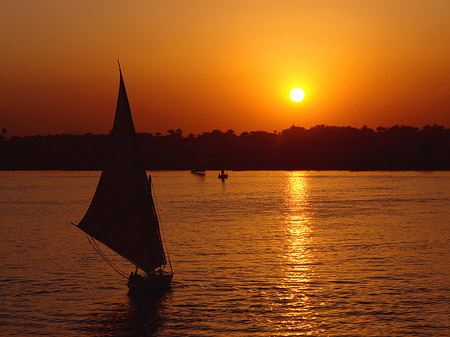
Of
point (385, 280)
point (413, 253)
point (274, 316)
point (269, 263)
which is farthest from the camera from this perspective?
point (413, 253)

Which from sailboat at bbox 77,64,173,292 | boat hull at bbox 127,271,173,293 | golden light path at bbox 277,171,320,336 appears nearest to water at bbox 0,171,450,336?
golden light path at bbox 277,171,320,336

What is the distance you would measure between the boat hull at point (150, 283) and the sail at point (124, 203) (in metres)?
0.91

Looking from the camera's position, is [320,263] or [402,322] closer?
[402,322]

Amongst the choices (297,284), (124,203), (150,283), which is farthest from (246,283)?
(124,203)

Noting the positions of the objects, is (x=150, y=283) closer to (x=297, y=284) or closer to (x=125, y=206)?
(x=125, y=206)

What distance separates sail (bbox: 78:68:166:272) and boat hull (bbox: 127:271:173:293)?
91 cm

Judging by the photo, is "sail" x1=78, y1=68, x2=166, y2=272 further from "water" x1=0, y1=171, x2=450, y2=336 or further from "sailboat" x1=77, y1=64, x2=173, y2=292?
"water" x1=0, y1=171, x2=450, y2=336

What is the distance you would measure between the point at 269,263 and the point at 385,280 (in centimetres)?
1080

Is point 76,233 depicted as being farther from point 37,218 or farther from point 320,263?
point 320,263

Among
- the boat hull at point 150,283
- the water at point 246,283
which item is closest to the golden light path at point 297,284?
the water at point 246,283

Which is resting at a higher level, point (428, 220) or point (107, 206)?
point (107, 206)

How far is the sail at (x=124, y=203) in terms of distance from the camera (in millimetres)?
36594

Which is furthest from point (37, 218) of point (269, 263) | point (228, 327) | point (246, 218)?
point (228, 327)

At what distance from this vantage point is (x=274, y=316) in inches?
1380
